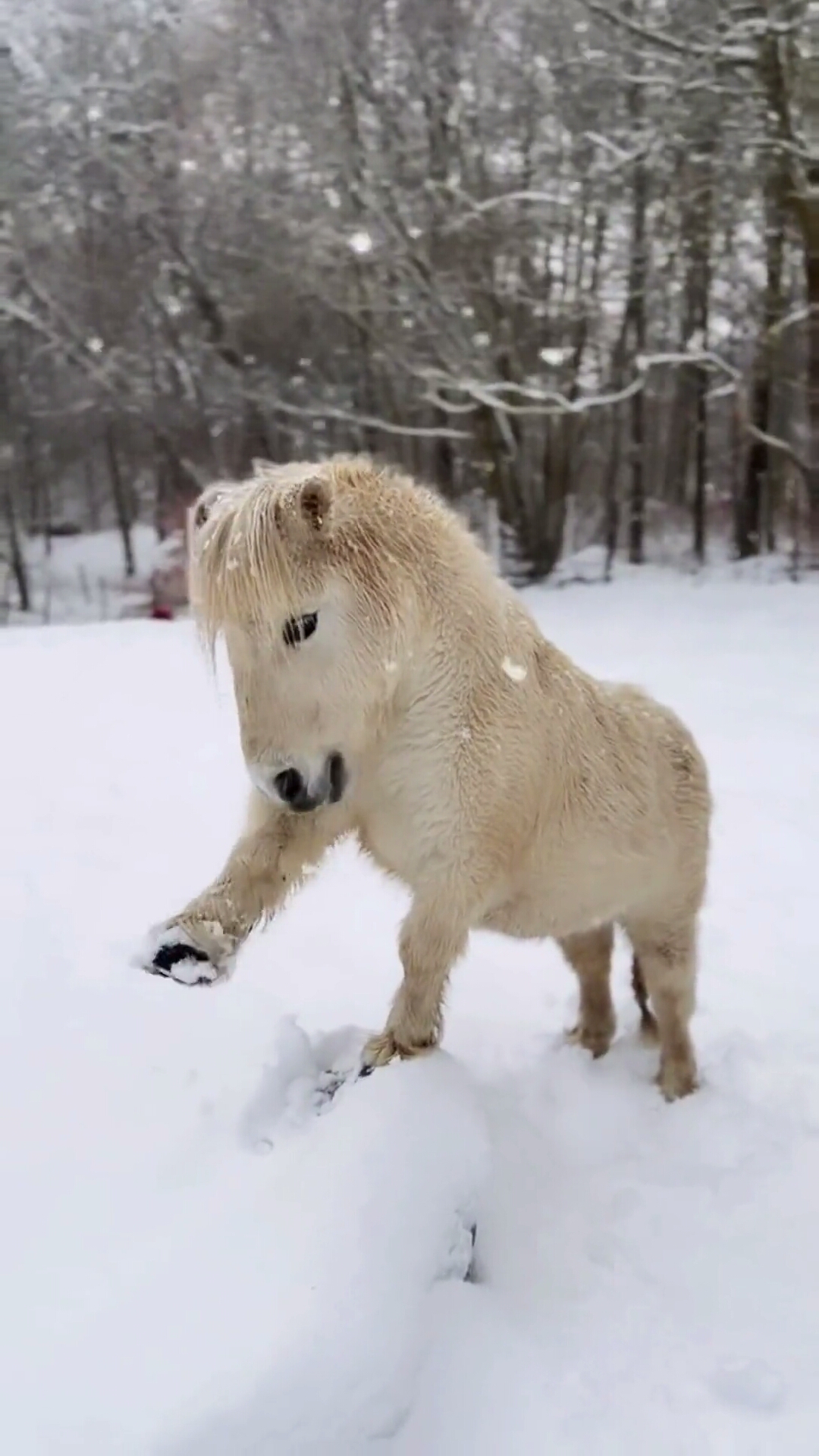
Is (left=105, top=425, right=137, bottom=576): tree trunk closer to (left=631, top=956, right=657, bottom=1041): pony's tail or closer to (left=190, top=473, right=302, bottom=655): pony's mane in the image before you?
(left=631, top=956, right=657, bottom=1041): pony's tail

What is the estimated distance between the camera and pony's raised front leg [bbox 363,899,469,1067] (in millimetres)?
2455

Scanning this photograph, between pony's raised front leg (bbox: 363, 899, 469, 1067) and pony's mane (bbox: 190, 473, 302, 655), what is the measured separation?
0.77 metres

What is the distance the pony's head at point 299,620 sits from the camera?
2.17 m

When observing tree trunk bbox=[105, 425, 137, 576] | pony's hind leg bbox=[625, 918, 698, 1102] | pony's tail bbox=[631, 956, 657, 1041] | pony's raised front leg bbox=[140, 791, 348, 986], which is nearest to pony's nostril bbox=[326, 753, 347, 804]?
pony's raised front leg bbox=[140, 791, 348, 986]

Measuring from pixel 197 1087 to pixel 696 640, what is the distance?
957 cm

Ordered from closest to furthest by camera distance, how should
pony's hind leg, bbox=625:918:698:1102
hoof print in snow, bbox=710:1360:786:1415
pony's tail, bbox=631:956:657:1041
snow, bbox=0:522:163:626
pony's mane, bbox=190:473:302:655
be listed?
hoof print in snow, bbox=710:1360:786:1415, pony's mane, bbox=190:473:302:655, pony's hind leg, bbox=625:918:698:1102, pony's tail, bbox=631:956:657:1041, snow, bbox=0:522:163:626

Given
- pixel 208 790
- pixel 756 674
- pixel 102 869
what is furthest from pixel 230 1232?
pixel 756 674

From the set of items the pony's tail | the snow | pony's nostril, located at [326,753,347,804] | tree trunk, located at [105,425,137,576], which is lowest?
the snow

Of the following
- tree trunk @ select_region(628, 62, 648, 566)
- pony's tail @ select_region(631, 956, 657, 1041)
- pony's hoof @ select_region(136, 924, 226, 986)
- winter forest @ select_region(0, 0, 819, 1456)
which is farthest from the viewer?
tree trunk @ select_region(628, 62, 648, 566)

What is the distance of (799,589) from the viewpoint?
41.1ft

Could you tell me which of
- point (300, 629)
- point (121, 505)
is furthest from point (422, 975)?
point (121, 505)

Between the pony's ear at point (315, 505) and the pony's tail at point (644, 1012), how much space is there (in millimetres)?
1950

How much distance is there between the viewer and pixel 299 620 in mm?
2207

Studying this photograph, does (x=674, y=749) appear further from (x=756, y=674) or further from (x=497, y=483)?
(x=497, y=483)
